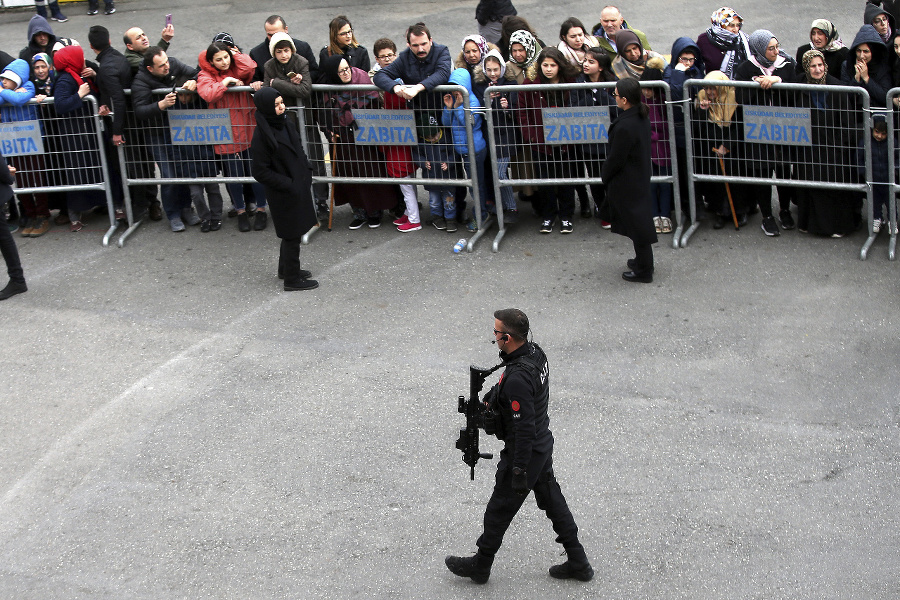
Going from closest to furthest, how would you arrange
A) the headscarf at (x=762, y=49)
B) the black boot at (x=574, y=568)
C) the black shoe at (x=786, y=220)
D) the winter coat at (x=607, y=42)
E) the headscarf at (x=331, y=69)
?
the black boot at (x=574, y=568)
the headscarf at (x=762, y=49)
the black shoe at (x=786, y=220)
the headscarf at (x=331, y=69)
the winter coat at (x=607, y=42)

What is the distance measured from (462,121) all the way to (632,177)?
197 centimetres

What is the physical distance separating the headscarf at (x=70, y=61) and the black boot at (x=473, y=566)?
23.7 ft

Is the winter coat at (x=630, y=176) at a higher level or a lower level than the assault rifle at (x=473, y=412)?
higher

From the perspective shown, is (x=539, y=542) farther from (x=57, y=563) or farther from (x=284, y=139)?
(x=284, y=139)

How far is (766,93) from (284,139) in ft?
14.1

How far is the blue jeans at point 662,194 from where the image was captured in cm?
1017

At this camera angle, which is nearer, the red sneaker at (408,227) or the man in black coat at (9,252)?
the man in black coat at (9,252)

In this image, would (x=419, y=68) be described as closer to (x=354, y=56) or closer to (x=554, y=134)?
(x=354, y=56)

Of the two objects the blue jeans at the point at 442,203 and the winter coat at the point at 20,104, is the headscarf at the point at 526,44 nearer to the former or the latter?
the blue jeans at the point at 442,203

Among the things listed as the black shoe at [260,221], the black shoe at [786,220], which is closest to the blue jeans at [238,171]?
the black shoe at [260,221]

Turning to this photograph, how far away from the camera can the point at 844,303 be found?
8.69 meters

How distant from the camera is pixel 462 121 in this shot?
10180mm

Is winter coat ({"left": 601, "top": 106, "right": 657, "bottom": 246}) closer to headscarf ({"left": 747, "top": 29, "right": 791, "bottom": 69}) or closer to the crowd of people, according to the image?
the crowd of people

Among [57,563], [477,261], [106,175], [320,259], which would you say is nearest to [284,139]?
[320,259]
